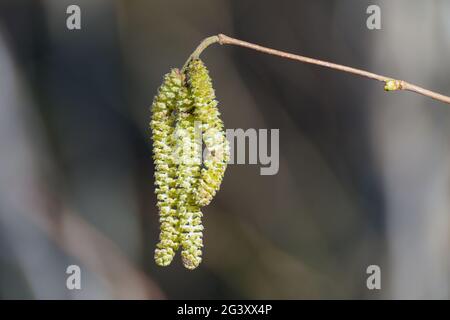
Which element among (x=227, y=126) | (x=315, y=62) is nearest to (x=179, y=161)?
(x=315, y=62)

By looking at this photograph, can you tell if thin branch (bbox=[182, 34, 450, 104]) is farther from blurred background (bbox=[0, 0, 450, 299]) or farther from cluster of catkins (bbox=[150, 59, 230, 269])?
blurred background (bbox=[0, 0, 450, 299])

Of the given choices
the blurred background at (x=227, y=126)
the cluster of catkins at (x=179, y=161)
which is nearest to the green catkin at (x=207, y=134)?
the cluster of catkins at (x=179, y=161)

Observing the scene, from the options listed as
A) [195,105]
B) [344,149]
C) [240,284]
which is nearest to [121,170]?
[240,284]

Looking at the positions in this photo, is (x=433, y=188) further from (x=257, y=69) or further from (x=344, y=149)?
(x=257, y=69)

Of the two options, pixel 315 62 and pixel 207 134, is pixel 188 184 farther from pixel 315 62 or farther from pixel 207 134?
pixel 315 62

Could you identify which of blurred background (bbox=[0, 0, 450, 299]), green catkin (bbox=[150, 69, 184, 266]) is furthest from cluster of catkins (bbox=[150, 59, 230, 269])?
blurred background (bbox=[0, 0, 450, 299])

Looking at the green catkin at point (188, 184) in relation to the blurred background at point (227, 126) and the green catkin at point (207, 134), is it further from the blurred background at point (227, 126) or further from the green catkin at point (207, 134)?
the blurred background at point (227, 126)
